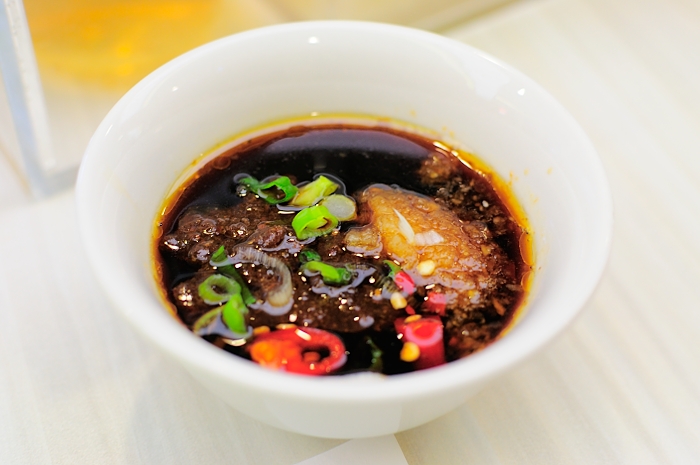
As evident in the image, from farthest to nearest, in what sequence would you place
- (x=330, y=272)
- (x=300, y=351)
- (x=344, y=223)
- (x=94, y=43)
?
(x=94, y=43)
(x=344, y=223)
(x=330, y=272)
(x=300, y=351)

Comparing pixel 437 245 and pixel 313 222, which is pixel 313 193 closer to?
pixel 313 222

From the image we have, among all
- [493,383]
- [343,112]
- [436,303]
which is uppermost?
[343,112]

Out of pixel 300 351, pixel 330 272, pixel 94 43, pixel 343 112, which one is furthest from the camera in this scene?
pixel 94 43

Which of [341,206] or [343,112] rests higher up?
[343,112]

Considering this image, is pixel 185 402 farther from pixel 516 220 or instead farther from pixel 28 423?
pixel 516 220

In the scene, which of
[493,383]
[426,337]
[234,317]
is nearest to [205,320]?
[234,317]

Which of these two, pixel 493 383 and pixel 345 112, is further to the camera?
pixel 345 112

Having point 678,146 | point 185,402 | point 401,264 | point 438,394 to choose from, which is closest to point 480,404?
point 401,264
